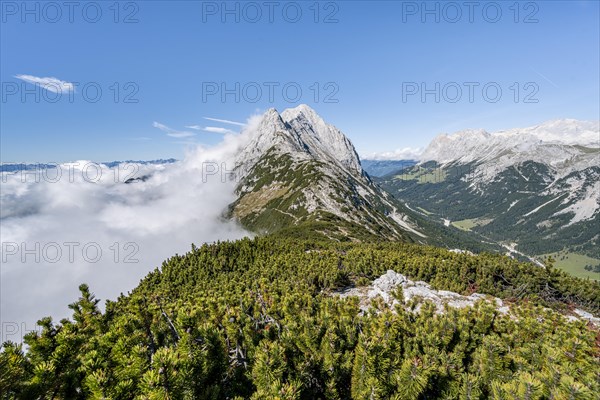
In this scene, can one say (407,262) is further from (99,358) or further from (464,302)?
(99,358)

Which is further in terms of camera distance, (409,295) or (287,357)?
(409,295)

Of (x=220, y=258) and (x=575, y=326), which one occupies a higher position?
(x=575, y=326)

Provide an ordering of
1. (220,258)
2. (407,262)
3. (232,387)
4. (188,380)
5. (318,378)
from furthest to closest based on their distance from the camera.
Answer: (220,258) → (407,262) → (318,378) → (232,387) → (188,380)

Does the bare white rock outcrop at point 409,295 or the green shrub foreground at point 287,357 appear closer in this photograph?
the green shrub foreground at point 287,357

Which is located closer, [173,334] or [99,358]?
[99,358]

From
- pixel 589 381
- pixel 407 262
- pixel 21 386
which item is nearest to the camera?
pixel 21 386

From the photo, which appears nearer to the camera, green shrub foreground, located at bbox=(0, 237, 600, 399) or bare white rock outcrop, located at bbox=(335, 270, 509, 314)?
green shrub foreground, located at bbox=(0, 237, 600, 399)

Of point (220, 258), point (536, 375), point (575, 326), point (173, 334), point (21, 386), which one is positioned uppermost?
point (21, 386)

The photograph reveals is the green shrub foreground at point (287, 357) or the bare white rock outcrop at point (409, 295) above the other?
the green shrub foreground at point (287, 357)

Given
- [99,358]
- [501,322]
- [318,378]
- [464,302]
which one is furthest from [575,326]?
[99,358]

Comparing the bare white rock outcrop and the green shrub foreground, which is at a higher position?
the green shrub foreground

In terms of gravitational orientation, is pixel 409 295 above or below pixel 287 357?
below
